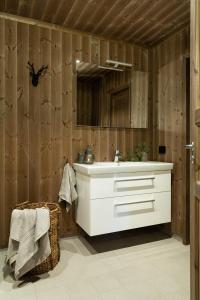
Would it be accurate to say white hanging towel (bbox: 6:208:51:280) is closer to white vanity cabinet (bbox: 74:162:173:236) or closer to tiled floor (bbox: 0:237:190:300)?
tiled floor (bbox: 0:237:190:300)

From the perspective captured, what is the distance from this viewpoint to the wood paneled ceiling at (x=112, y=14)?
2117 millimetres

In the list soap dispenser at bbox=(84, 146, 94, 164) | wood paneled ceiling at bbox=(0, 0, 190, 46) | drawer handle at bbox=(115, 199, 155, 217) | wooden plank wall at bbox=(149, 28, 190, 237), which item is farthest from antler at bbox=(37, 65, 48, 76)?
drawer handle at bbox=(115, 199, 155, 217)

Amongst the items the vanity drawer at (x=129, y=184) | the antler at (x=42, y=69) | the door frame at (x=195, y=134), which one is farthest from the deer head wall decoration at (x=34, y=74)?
the door frame at (x=195, y=134)

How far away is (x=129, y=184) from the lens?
7.59ft

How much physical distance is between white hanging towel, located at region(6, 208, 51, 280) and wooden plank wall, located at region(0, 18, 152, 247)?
56 cm

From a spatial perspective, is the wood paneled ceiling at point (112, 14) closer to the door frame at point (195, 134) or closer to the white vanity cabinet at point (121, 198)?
the door frame at point (195, 134)

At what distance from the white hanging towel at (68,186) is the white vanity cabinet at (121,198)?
60mm

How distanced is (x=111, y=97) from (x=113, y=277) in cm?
Result: 191

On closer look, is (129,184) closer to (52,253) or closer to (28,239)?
(52,253)

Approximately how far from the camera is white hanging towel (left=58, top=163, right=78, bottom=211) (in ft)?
7.98

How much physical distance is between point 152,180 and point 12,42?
6.75 ft

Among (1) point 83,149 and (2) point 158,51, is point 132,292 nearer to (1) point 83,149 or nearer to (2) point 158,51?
(1) point 83,149

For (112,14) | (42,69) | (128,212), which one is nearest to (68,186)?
(128,212)

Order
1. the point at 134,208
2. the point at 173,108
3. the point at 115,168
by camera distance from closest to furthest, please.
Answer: the point at 115,168, the point at 134,208, the point at 173,108
